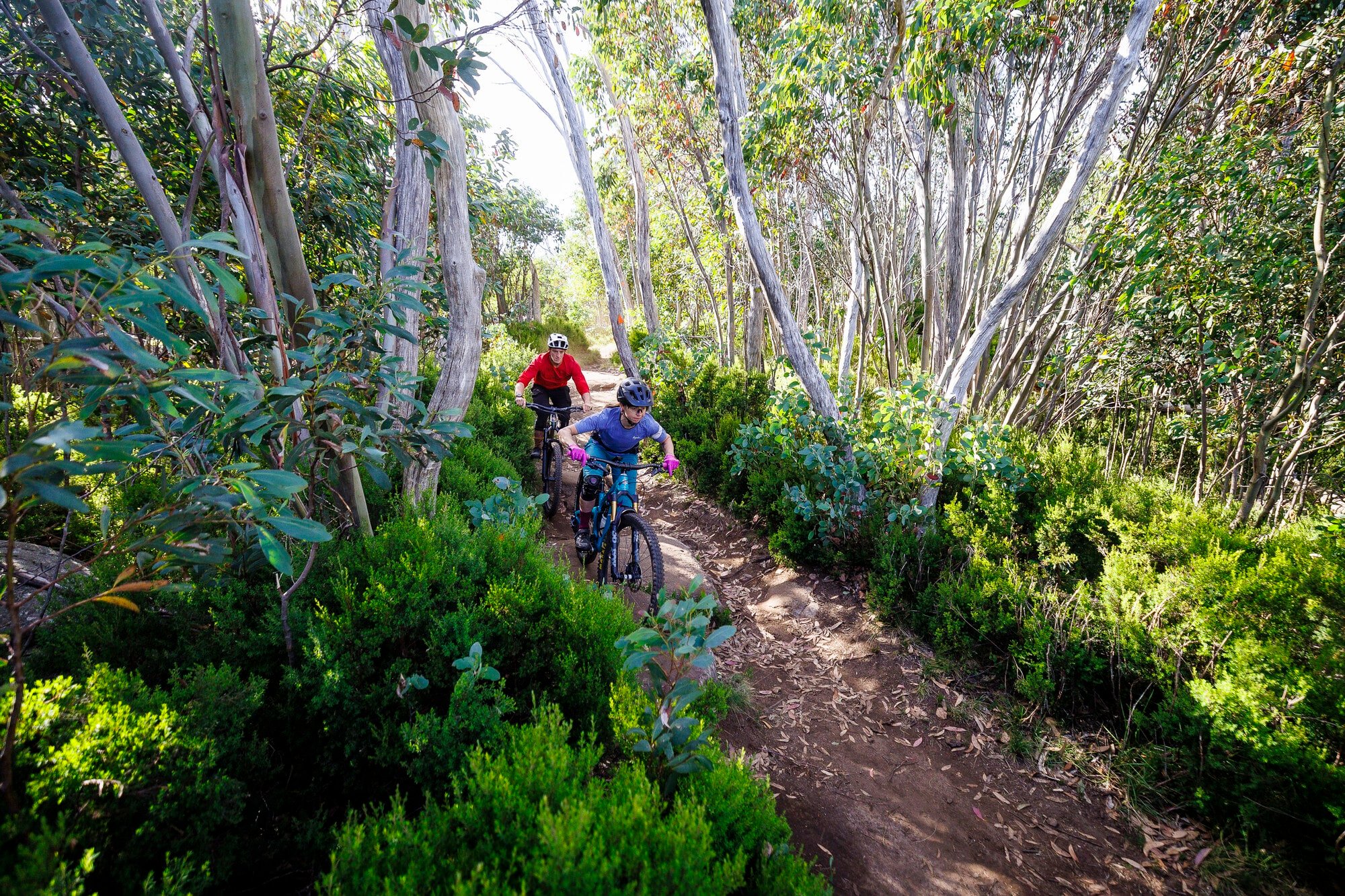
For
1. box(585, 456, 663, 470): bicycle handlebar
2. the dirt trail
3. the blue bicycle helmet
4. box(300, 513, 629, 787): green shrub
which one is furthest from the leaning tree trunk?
the dirt trail

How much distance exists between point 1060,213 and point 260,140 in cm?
528

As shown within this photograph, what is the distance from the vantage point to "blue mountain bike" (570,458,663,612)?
3883mm

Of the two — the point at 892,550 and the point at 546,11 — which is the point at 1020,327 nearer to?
the point at 892,550

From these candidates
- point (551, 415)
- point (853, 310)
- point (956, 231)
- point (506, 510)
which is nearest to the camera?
point (506, 510)

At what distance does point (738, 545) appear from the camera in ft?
18.7

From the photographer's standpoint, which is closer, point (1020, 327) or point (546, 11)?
point (546, 11)

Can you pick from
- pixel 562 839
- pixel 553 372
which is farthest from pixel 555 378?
pixel 562 839

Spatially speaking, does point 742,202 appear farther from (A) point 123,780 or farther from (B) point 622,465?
(A) point 123,780

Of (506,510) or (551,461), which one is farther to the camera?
(551,461)

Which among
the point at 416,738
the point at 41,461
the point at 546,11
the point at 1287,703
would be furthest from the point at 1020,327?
the point at 41,461

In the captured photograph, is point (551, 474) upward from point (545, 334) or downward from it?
downward

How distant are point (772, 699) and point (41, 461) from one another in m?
3.66

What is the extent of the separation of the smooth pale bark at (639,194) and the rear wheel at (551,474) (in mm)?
6306

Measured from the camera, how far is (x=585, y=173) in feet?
28.1
